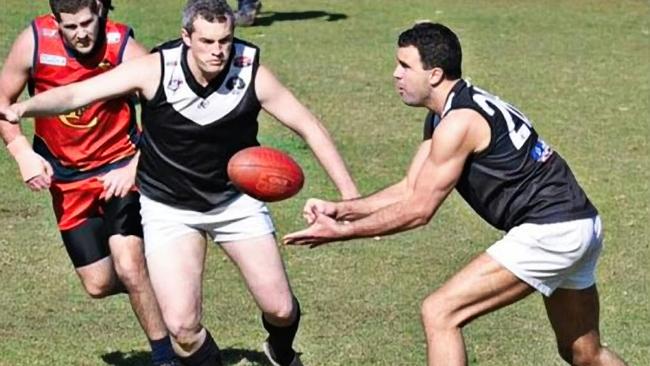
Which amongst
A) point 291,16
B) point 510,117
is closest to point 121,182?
point 510,117

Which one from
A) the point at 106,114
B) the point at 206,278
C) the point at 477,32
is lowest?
the point at 477,32

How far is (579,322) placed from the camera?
325 inches

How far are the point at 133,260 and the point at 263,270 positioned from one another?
815mm

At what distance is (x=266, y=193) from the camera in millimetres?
8281

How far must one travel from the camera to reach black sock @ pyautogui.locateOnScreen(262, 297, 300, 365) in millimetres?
9031

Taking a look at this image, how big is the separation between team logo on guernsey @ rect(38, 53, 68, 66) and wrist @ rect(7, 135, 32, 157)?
0.45 metres

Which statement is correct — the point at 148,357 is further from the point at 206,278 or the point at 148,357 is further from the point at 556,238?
the point at 556,238

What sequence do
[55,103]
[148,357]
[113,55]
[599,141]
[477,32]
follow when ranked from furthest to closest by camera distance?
[477,32]
[599,141]
[148,357]
[113,55]
[55,103]

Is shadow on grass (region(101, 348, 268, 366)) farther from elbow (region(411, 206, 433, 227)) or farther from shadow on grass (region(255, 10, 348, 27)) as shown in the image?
shadow on grass (region(255, 10, 348, 27))

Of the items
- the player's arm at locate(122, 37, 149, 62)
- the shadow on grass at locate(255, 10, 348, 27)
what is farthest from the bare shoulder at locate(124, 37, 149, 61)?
the shadow on grass at locate(255, 10, 348, 27)

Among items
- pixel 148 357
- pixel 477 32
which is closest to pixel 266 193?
pixel 148 357

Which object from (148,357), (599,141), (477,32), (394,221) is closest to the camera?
(394,221)

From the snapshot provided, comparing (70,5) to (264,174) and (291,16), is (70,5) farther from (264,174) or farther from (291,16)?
(291,16)

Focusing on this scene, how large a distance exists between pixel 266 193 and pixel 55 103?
120 cm
